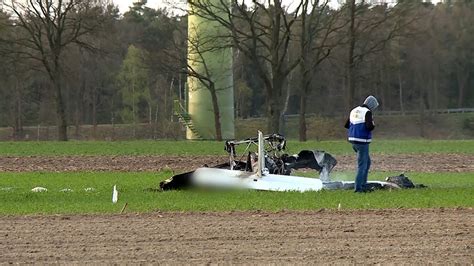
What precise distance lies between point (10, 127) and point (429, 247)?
68.3 metres

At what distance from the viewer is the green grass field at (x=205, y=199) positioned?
600 inches

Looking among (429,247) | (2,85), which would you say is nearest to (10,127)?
(2,85)

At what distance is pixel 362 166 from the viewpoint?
17.6m

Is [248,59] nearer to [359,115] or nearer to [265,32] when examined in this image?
[265,32]

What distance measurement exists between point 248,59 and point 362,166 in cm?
4530

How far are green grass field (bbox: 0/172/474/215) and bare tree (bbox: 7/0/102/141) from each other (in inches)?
1353

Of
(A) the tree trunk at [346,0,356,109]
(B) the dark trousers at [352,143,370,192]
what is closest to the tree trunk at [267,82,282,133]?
(A) the tree trunk at [346,0,356,109]

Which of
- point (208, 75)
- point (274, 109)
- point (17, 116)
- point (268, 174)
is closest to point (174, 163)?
point (268, 174)

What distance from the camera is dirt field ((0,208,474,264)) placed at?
1006 centimetres

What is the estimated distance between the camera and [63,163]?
31.2 metres

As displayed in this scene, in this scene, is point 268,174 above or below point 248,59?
below

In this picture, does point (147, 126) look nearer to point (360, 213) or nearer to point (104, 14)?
point (104, 14)

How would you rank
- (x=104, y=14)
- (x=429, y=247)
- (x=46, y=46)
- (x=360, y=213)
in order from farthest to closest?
(x=46, y=46)
(x=104, y=14)
(x=360, y=213)
(x=429, y=247)

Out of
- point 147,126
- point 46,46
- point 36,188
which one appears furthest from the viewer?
point 147,126
